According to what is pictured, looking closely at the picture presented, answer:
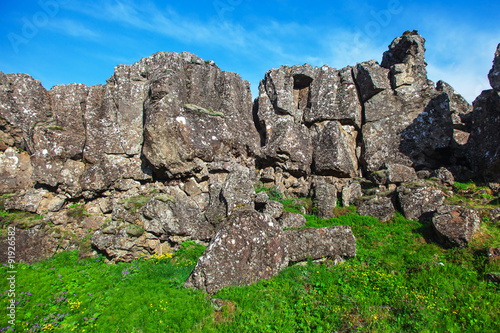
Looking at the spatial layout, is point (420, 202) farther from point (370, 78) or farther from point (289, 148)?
point (370, 78)

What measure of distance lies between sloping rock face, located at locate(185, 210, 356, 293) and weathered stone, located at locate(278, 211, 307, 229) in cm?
232

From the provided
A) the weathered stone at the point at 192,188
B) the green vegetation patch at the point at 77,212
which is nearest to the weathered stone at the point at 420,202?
the weathered stone at the point at 192,188

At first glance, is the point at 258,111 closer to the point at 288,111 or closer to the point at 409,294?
the point at 288,111

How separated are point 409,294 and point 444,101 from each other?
12685 mm

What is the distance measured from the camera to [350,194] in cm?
1385

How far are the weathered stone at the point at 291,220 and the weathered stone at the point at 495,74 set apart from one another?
1132cm

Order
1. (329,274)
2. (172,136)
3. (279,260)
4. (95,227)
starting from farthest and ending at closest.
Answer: (172,136), (95,227), (279,260), (329,274)

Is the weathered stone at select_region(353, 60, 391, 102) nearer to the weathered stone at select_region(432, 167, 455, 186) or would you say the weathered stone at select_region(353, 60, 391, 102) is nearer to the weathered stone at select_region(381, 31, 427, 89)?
the weathered stone at select_region(381, 31, 427, 89)

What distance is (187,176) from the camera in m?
13.9

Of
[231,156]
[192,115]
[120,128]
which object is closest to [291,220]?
[231,156]

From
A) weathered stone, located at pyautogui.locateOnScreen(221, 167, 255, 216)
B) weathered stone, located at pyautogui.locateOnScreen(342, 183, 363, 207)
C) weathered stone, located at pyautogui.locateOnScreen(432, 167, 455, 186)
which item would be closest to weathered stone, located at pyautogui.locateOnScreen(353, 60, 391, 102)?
weathered stone, located at pyautogui.locateOnScreen(432, 167, 455, 186)

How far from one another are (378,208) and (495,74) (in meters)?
8.72

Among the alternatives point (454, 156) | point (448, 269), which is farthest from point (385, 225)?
point (454, 156)

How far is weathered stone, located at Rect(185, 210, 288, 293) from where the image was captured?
7.83m
